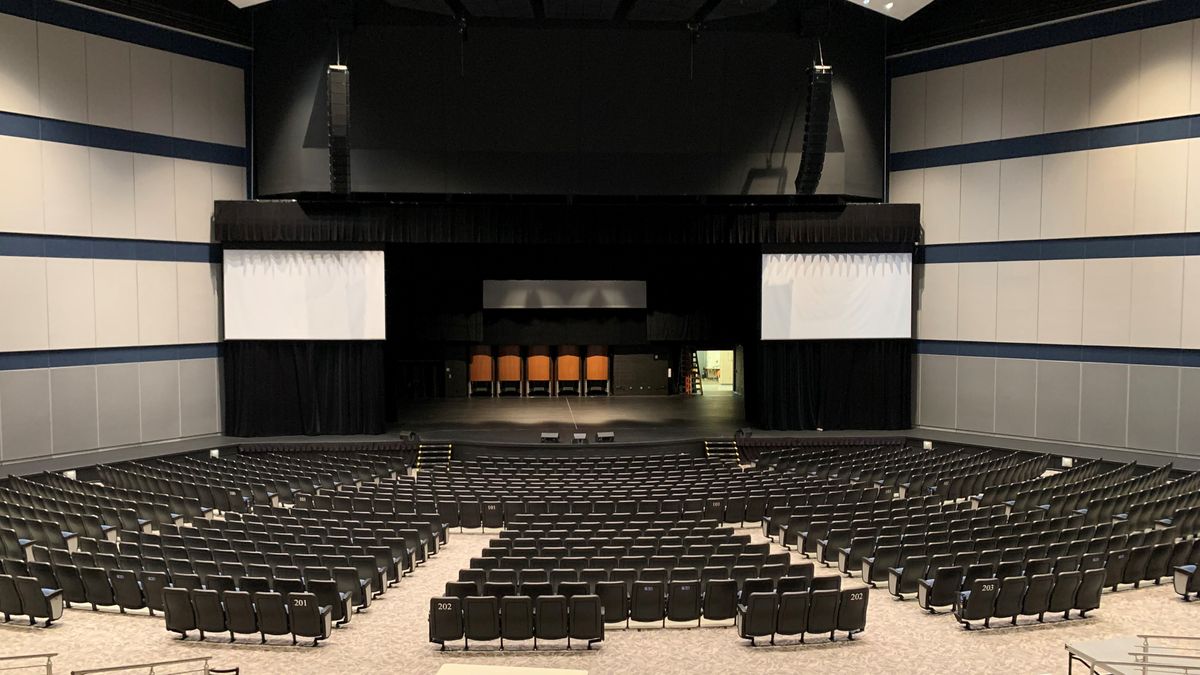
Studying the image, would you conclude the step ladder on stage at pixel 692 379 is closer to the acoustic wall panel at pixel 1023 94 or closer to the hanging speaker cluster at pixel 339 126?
the acoustic wall panel at pixel 1023 94

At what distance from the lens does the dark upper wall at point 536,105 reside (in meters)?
23.6

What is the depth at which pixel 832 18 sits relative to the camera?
25.1m

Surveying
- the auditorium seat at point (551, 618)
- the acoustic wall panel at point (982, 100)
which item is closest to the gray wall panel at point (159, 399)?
the auditorium seat at point (551, 618)

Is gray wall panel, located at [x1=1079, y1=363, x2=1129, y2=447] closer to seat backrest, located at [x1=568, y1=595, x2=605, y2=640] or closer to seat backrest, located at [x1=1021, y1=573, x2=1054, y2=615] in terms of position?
seat backrest, located at [x1=1021, y1=573, x2=1054, y2=615]

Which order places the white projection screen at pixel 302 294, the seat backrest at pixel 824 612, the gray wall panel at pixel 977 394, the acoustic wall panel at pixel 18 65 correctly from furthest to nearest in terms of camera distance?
the gray wall panel at pixel 977 394, the white projection screen at pixel 302 294, the acoustic wall panel at pixel 18 65, the seat backrest at pixel 824 612

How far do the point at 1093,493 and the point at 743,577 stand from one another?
30.7 ft

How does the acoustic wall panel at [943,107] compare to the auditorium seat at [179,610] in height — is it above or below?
above

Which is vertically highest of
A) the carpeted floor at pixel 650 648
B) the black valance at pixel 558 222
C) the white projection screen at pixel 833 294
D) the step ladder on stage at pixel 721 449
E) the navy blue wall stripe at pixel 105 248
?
the black valance at pixel 558 222

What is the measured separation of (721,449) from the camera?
25312 millimetres

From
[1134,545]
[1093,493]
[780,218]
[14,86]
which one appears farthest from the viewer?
[780,218]

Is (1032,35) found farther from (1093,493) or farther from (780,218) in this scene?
(1093,493)

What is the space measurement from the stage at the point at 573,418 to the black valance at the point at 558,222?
5914 mm

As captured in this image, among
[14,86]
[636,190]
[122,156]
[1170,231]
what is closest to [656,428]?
[636,190]

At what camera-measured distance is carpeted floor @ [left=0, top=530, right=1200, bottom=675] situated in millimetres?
9008
